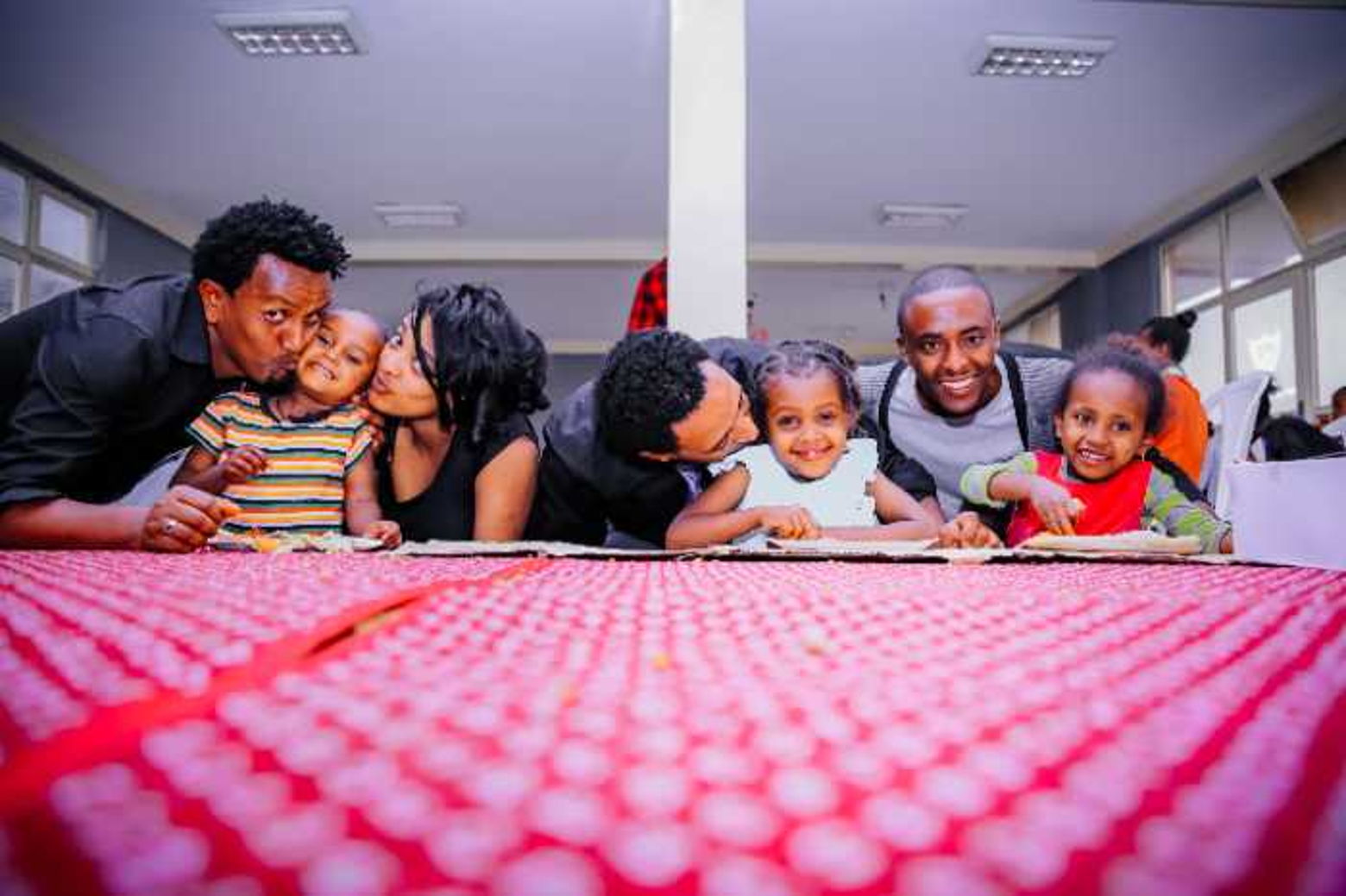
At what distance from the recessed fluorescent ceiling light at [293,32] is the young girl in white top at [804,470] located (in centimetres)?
286

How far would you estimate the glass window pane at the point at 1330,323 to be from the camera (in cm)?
426

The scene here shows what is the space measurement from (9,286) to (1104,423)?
5.50 m

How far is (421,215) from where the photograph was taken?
554 centimetres

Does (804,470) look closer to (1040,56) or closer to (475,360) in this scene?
(475,360)

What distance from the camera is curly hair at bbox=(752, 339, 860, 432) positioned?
1530 millimetres

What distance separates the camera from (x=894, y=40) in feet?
11.3

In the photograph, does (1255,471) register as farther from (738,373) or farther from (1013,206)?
(1013,206)

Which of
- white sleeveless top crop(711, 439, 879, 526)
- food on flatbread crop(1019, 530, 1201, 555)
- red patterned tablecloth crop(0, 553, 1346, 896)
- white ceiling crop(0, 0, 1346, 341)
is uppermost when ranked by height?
white ceiling crop(0, 0, 1346, 341)

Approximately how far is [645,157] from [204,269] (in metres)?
3.66

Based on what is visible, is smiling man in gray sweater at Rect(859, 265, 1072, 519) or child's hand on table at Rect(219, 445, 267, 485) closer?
child's hand on table at Rect(219, 445, 267, 485)

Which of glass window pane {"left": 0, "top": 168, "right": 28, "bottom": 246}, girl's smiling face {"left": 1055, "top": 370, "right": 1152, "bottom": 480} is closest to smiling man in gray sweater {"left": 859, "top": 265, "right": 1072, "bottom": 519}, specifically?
girl's smiling face {"left": 1055, "top": 370, "right": 1152, "bottom": 480}

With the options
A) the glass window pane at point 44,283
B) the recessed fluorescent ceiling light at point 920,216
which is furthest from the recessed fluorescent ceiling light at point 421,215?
the recessed fluorescent ceiling light at point 920,216

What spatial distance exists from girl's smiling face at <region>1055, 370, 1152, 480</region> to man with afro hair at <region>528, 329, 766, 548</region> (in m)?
0.63

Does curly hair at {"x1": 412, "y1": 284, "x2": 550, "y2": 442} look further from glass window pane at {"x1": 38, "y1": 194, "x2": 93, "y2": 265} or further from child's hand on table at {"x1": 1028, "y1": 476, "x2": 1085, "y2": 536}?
glass window pane at {"x1": 38, "y1": 194, "x2": 93, "y2": 265}
